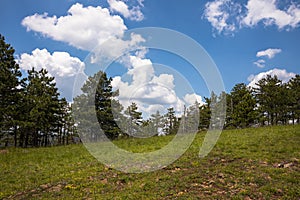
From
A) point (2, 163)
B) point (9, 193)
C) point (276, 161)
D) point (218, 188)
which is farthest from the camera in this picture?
point (2, 163)

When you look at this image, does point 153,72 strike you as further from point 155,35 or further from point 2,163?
point 2,163

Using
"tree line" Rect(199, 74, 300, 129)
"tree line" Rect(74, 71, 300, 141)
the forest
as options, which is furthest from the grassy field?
"tree line" Rect(199, 74, 300, 129)

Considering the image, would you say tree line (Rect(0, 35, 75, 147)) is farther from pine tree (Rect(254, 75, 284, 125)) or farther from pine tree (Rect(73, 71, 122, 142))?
pine tree (Rect(254, 75, 284, 125))

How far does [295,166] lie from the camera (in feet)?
42.7

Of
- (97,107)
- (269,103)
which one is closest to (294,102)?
(269,103)

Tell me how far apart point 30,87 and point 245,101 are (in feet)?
122

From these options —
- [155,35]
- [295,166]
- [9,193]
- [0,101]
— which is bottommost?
[9,193]

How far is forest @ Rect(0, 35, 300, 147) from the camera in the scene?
91.9ft

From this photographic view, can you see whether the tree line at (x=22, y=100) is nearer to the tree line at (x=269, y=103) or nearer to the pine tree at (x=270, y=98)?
the tree line at (x=269, y=103)

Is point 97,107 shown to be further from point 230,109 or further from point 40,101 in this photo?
point 230,109

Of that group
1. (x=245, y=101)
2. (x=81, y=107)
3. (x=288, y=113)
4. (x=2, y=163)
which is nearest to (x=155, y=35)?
(x=2, y=163)

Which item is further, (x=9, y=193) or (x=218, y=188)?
(x=9, y=193)

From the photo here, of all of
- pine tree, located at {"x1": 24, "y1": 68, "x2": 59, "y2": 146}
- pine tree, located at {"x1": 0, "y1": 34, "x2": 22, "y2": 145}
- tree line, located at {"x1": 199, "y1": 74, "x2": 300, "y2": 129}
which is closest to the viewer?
pine tree, located at {"x1": 0, "y1": 34, "x2": 22, "y2": 145}

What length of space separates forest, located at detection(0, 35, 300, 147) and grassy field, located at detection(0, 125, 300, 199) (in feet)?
13.4
